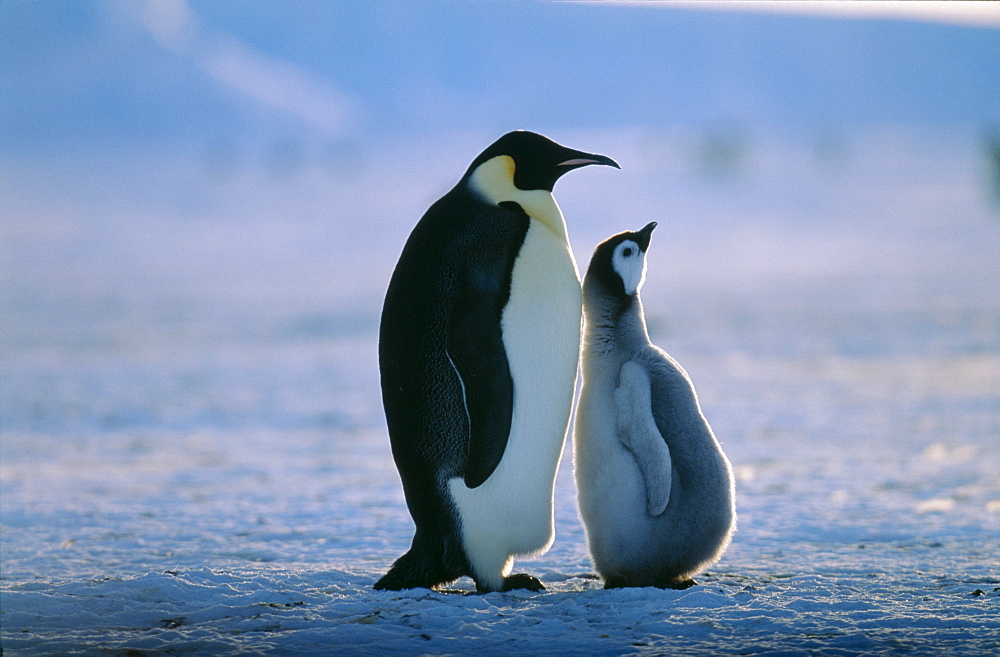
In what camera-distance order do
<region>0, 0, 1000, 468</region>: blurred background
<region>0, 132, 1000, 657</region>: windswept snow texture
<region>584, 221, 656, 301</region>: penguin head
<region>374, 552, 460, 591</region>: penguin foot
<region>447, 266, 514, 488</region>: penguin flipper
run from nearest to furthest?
1. <region>0, 132, 1000, 657</region>: windswept snow texture
2. <region>447, 266, 514, 488</region>: penguin flipper
3. <region>374, 552, 460, 591</region>: penguin foot
4. <region>584, 221, 656, 301</region>: penguin head
5. <region>0, 0, 1000, 468</region>: blurred background

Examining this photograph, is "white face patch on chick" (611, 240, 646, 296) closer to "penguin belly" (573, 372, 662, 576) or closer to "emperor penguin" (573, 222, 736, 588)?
"emperor penguin" (573, 222, 736, 588)

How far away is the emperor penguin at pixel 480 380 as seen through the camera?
290 centimetres

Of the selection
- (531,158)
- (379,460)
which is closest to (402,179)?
(379,460)

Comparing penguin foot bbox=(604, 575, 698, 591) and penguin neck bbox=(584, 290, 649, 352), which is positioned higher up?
penguin neck bbox=(584, 290, 649, 352)

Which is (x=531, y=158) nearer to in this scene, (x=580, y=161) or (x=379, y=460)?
(x=580, y=161)

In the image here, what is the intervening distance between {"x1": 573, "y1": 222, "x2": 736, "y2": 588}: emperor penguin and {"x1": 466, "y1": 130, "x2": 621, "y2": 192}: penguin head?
0.82ft

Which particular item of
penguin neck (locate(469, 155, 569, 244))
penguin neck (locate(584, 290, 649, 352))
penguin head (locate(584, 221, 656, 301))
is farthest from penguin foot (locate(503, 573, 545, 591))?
penguin neck (locate(469, 155, 569, 244))

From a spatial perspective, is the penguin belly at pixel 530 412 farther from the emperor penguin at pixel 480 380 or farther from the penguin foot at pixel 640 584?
the penguin foot at pixel 640 584

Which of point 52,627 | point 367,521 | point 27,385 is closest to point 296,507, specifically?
point 367,521

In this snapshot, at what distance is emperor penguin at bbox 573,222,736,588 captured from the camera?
2.96m

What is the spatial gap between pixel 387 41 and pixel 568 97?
5.63 meters

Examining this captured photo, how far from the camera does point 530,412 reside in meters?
2.98

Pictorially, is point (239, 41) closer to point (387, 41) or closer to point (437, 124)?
point (387, 41)

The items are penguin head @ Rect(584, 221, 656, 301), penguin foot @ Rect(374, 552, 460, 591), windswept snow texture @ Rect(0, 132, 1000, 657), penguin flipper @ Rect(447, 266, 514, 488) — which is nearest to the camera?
windswept snow texture @ Rect(0, 132, 1000, 657)
